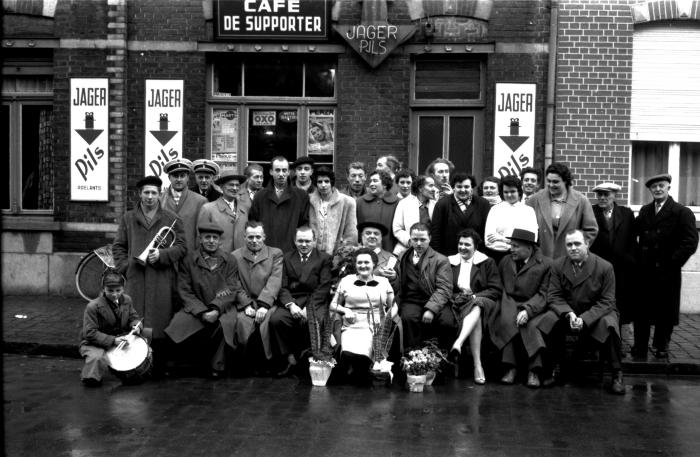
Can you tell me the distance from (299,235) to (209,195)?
72.8 inches

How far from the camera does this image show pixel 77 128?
→ 12297 mm

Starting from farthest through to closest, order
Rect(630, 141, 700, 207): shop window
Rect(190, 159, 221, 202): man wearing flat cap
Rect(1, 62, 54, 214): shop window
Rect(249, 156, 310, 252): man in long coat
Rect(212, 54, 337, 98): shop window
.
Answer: Rect(1, 62, 54, 214): shop window, Rect(212, 54, 337, 98): shop window, Rect(630, 141, 700, 207): shop window, Rect(190, 159, 221, 202): man wearing flat cap, Rect(249, 156, 310, 252): man in long coat

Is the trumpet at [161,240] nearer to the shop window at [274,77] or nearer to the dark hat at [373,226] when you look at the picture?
the dark hat at [373,226]

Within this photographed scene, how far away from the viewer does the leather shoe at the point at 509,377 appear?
8.14 metres

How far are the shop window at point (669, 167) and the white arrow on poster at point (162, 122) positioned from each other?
6.60 metres

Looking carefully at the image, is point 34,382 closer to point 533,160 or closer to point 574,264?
point 574,264

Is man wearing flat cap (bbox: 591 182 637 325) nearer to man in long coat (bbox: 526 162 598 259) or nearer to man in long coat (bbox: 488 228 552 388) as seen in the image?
man in long coat (bbox: 526 162 598 259)

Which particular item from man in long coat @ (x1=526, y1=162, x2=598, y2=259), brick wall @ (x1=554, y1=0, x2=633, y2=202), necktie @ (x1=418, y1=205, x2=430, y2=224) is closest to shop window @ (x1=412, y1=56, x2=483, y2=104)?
brick wall @ (x1=554, y1=0, x2=633, y2=202)

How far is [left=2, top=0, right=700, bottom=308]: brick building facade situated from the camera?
1173 cm

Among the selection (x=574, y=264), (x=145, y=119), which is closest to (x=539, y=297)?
(x=574, y=264)

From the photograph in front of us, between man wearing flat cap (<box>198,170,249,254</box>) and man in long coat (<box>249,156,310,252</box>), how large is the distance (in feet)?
0.70

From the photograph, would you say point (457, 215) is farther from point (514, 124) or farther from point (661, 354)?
point (514, 124)

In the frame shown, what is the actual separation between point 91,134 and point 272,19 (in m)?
3.12

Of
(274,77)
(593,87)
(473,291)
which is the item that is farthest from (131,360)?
(593,87)
